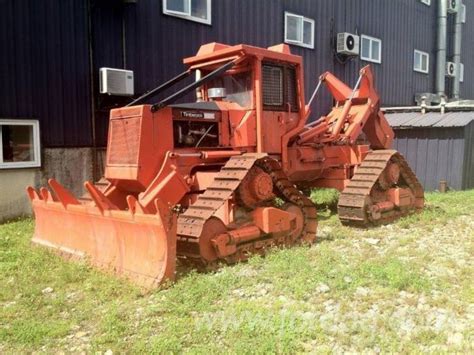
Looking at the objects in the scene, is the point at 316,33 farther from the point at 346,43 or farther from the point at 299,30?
the point at 346,43

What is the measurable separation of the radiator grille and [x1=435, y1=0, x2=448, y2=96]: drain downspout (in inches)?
785

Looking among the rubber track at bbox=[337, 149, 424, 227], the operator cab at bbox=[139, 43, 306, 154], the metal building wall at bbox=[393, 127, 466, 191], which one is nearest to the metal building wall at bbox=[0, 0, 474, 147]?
the metal building wall at bbox=[393, 127, 466, 191]

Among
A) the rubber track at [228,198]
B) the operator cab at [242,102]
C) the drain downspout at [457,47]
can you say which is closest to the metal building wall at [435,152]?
the operator cab at [242,102]

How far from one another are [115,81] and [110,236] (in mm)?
5268

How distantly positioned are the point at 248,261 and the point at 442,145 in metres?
9.72

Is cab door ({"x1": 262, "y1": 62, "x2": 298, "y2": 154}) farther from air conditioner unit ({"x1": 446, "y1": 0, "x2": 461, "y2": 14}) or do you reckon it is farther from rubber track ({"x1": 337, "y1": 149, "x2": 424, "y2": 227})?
air conditioner unit ({"x1": 446, "y1": 0, "x2": 461, "y2": 14})

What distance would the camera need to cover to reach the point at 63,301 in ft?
15.5

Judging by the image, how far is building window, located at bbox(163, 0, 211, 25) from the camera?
11.4 m

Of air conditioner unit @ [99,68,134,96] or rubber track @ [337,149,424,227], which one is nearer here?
rubber track @ [337,149,424,227]

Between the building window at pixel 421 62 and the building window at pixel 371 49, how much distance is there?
3338mm

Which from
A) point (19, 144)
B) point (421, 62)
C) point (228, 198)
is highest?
point (421, 62)

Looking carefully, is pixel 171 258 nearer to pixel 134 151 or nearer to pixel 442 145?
pixel 134 151

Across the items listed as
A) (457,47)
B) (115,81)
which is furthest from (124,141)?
(457,47)

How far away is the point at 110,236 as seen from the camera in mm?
5648
